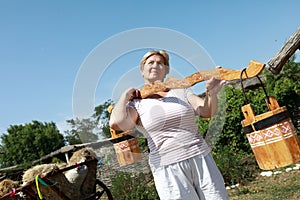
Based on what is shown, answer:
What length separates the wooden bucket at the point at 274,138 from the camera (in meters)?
1.93

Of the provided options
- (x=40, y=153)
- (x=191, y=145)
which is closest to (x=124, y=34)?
(x=191, y=145)

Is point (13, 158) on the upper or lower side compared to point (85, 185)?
upper

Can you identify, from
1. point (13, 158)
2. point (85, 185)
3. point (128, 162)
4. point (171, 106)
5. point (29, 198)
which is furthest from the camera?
point (13, 158)

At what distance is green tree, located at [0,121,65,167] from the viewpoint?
32.2 metres

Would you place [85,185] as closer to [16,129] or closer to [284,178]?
[284,178]

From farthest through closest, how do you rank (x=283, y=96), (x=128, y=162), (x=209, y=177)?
(x=283, y=96)
(x=128, y=162)
(x=209, y=177)

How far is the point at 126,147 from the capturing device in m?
2.12

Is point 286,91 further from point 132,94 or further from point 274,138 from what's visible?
point 132,94

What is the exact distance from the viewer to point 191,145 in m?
1.70

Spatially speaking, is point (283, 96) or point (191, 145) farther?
point (283, 96)

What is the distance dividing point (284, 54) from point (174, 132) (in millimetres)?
1209

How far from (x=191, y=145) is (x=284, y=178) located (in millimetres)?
4031

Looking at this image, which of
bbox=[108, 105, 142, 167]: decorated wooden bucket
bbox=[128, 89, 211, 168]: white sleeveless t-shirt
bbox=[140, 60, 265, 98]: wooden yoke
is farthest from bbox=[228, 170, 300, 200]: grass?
bbox=[128, 89, 211, 168]: white sleeveless t-shirt

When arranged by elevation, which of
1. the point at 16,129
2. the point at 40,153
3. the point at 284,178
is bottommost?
the point at 284,178
